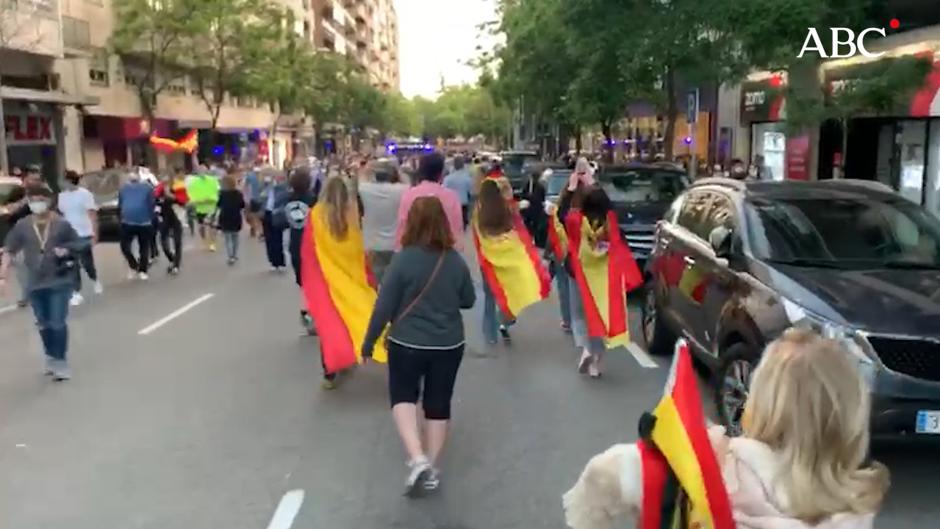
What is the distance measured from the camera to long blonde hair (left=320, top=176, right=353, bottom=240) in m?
8.44

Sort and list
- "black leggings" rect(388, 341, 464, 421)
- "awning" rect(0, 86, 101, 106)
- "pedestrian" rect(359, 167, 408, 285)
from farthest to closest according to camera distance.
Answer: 1. "awning" rect(0, 86, 101, 106)
2. "pedestrian" rect(359, 167, 408, 285)
3. "black leggings" rect(388, 341, 464, 421)

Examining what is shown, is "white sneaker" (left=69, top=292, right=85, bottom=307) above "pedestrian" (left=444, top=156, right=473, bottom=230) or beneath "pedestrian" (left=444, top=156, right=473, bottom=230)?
beneath

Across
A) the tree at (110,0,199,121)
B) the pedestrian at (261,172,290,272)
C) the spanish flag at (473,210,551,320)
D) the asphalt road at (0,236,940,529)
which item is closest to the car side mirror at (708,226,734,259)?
the asphalt road at (0,236,940,529)

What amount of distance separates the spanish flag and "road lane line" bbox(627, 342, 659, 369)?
3.40 feet

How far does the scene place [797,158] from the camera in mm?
23938

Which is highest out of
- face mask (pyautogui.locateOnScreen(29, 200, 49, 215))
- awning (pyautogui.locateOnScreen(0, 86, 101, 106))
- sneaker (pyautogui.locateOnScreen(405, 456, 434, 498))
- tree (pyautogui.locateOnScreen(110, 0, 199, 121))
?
tree (pyautogui.locateOnScreen(110, 0, 199, 121))

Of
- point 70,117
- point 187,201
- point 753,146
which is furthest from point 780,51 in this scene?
point 70,117

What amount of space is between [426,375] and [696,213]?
3924mm

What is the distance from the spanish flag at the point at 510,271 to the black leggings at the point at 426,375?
419 centimetres

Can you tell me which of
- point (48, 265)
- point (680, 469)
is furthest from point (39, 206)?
point (680, 469)

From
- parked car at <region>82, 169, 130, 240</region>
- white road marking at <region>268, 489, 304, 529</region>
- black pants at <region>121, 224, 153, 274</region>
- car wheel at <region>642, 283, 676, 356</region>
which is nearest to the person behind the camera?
white road marking at <region>268, 489, 304, 529</region>

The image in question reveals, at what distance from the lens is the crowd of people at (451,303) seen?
236 centimetres

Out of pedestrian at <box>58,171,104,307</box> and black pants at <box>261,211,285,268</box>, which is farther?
black pants at <box>261,211,285,268</box>

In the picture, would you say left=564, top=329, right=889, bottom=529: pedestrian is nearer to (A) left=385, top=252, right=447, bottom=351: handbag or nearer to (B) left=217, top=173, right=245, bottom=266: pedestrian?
(A) left=385, top=252, right=447, bottom=351: handbag
